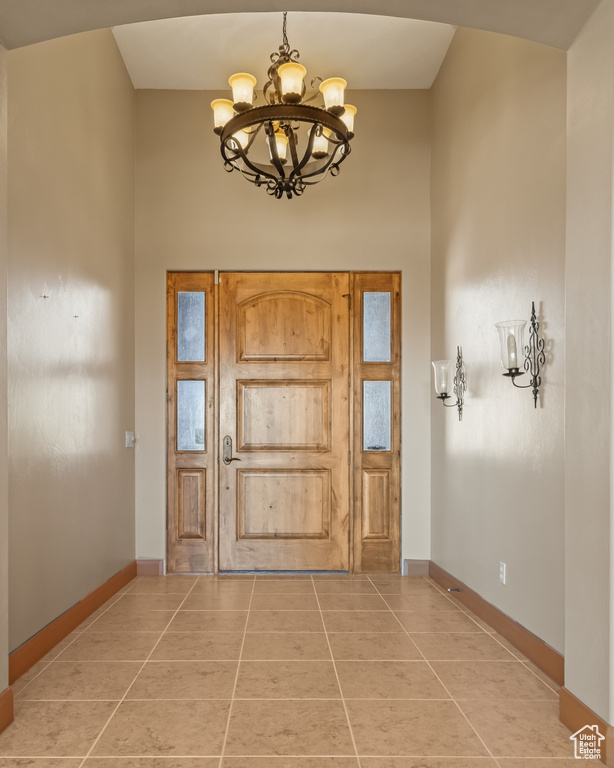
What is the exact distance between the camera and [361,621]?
11.8 feet

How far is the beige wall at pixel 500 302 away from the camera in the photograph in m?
2.73

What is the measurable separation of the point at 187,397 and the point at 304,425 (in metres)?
0.96

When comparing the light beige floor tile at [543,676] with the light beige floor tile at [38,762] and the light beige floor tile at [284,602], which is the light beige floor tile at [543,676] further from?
the light beige floor tile at [38,762]

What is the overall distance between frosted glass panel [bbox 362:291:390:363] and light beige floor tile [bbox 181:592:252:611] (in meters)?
2.04

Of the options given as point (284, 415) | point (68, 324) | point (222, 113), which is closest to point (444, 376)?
point (284, 415)

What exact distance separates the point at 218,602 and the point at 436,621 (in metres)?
1.40

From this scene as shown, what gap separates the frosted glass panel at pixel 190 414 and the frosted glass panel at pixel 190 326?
0.22 m

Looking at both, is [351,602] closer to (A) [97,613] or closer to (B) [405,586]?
(B) [405,586]

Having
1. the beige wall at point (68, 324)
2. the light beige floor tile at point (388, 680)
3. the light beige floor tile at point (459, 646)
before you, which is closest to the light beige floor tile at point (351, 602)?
the light beige floor tile at point (459, 646)

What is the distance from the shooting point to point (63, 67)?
11.2ft

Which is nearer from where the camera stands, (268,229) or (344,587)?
(344,587)

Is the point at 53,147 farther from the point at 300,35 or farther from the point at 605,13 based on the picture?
the point at 605,13

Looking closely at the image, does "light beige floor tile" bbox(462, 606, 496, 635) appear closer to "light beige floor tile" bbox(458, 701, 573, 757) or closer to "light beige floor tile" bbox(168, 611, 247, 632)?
"light beige floor tile" bbox(458, 701, 573, 757)

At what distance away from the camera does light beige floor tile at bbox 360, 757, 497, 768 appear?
6.72 feet
